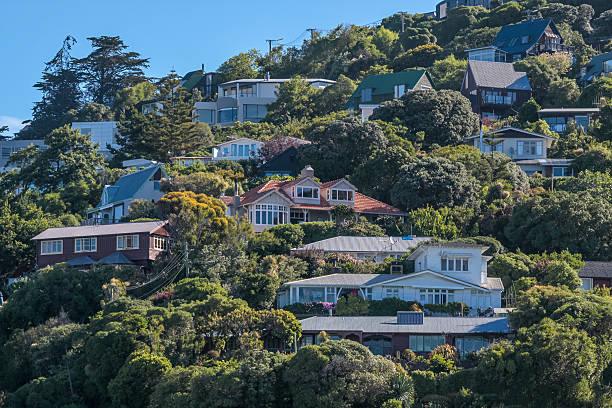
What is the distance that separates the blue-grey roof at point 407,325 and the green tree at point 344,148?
2704cm

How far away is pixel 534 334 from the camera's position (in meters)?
44.7

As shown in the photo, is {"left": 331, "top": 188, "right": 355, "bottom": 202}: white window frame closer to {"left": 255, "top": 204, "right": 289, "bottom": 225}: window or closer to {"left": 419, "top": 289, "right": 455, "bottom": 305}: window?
{"left": 255, "top": 204, "right": 289, "bottom": 225}: window

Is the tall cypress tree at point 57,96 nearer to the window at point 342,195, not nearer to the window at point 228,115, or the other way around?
the window at point 228,115

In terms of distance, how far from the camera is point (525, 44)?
11056 cm

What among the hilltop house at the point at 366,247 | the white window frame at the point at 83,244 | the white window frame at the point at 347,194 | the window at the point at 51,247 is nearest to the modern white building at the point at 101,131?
the white window frame at the point at 347,194

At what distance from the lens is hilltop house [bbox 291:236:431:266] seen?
202 ft

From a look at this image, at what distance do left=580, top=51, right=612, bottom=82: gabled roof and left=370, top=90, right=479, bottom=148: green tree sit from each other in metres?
21.2

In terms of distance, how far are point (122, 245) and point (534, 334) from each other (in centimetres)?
2750

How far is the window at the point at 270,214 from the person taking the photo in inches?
2712

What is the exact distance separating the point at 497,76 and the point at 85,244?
48.6 meters

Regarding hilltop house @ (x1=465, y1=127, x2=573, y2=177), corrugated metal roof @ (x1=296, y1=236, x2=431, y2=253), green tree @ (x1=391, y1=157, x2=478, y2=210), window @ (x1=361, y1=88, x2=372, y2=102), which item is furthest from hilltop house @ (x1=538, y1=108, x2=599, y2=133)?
corrugated metal roof @ (x1=296, y1=236, x2=431, y2=253)

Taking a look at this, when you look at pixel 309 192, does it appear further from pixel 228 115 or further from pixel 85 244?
pixel 228 115

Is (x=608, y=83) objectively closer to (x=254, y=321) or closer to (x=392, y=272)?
(x=392, y=272)

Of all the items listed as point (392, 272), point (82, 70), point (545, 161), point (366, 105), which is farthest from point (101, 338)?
point (82, 70)
